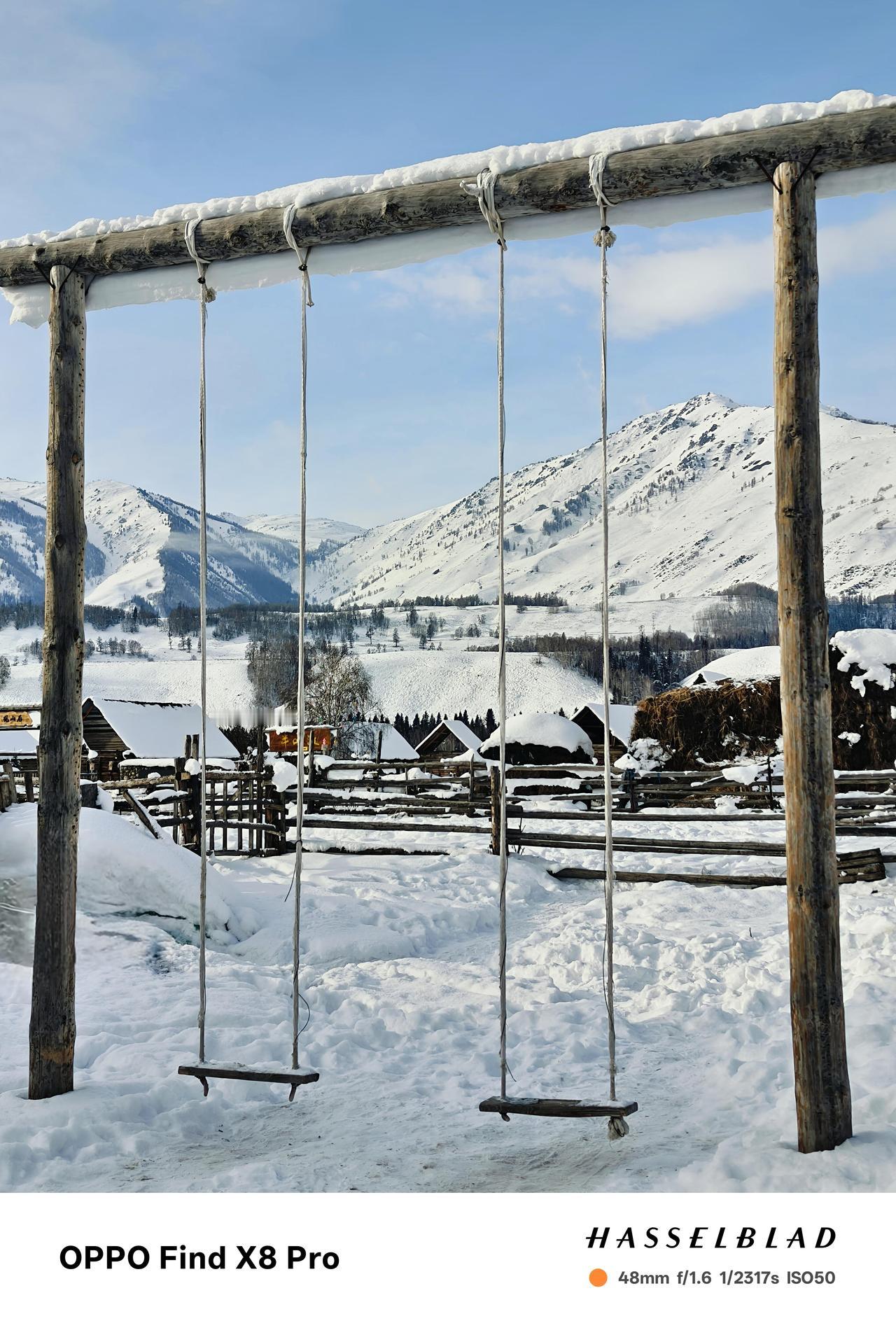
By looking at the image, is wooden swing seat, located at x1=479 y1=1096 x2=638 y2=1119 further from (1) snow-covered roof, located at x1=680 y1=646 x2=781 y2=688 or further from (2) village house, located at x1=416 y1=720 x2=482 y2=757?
(2) village house, located at x1=416 y1=720 x2=482 y2=757

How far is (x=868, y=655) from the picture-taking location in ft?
68.5

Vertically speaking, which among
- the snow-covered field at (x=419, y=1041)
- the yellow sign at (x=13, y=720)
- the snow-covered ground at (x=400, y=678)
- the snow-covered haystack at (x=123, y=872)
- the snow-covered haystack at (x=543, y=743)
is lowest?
the snow-covered field at (x=419, y=1041)

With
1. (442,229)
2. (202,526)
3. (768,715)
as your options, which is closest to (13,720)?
(202,526)

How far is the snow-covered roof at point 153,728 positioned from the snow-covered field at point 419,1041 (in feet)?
57.6

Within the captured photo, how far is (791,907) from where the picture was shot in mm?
3596

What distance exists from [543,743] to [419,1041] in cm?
2485

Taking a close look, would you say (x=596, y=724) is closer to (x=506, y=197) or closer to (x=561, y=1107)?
(x=506, y=197)

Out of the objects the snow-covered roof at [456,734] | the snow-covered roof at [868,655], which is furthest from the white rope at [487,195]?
the snow-covered roof at [456,734]

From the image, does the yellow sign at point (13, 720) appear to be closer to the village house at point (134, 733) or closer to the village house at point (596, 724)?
the village house at point (134, 733)

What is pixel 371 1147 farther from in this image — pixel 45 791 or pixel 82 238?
pixel 82 238

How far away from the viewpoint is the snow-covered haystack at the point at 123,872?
751cm

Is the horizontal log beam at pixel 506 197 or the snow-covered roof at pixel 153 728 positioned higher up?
the horizontal log beam at pixel 506 197

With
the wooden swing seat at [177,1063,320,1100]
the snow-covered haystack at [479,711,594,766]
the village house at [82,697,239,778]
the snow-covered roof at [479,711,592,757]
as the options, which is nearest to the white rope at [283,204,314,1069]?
the wooden swing seat at [177,1063,320,1100]

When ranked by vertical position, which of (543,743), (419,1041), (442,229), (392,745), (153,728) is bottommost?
(419,1041)
